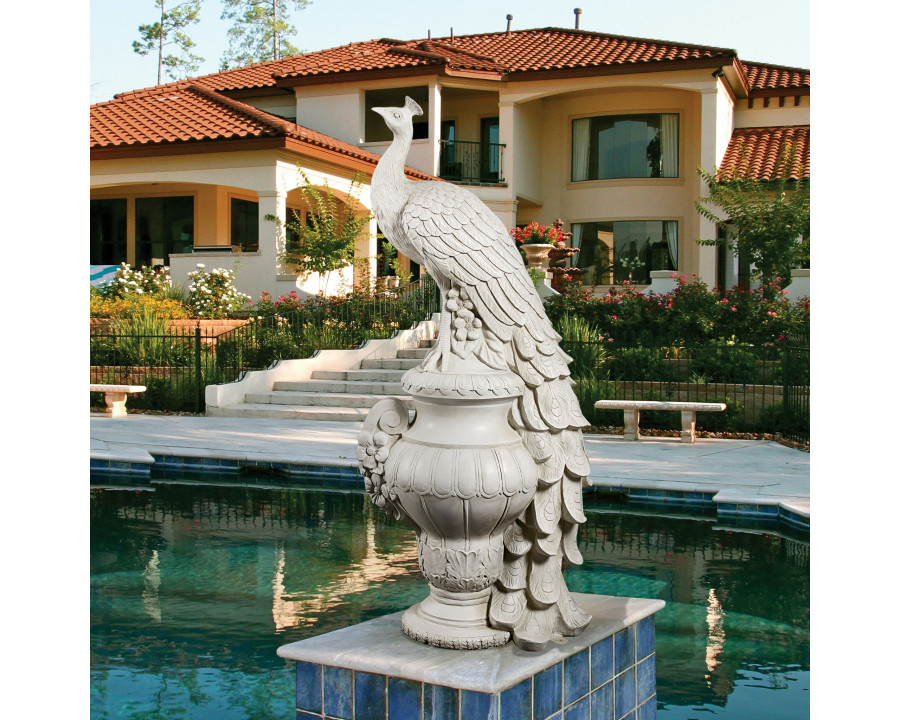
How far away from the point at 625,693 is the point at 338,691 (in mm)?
1331

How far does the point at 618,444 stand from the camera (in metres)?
12.3

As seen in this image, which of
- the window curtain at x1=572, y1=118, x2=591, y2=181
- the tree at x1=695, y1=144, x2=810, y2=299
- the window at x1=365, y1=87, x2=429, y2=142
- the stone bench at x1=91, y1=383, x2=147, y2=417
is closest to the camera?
the stone bench at x1=91, y1=383, x2=147, y2=417

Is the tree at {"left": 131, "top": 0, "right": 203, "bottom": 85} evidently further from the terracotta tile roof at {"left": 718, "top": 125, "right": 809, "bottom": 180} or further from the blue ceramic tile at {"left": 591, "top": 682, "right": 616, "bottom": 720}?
the blue ceramic tile at {"left": 591, "top": 682, "right": 616, "bottom": 720}

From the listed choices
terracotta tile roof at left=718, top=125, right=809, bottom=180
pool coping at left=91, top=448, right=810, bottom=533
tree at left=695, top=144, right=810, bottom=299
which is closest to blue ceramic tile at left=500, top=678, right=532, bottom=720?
pool coping at left=91, top=448, right=810, bottom=533

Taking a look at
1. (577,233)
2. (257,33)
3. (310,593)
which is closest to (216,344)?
(310,593)

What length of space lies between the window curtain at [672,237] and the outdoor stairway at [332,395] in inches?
471

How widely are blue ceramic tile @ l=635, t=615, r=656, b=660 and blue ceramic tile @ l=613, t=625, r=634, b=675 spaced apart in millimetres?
67

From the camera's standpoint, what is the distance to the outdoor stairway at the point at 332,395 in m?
14.6

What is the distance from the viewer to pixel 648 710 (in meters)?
4.27

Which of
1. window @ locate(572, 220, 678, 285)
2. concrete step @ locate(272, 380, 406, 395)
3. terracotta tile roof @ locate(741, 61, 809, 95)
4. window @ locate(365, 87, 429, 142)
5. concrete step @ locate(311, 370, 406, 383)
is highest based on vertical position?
terracotta tile roof @ locate(741, 61, 809, 95)

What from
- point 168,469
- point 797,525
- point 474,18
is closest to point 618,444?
point 797,525

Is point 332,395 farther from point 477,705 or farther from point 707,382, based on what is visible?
point 477,705

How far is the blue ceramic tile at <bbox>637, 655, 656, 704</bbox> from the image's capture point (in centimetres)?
423

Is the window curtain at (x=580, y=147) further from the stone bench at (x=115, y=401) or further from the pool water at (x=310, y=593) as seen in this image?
the pool water at (x=310, y=593)
